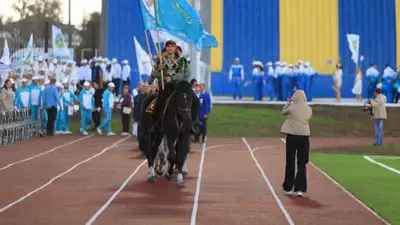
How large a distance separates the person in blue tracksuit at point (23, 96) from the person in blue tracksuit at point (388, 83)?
55.9 feet

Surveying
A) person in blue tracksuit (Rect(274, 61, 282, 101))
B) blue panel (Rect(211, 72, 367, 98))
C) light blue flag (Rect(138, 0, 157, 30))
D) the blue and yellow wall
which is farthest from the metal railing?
the blue and yellow wall

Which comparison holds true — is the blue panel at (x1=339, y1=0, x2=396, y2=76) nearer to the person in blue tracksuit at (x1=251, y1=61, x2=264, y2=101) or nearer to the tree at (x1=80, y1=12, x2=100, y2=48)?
the person in blue tracksuit at (x1=251, y1=61, x2=264, y2=101)

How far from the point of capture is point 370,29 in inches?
1826

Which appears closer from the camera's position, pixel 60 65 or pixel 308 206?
pixel 308 206

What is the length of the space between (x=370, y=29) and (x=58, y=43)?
19029mm

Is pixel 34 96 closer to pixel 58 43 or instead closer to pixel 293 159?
pixel 58 43

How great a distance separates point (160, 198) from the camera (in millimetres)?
12930

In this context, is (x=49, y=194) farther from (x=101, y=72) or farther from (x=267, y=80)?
(x=267, y=80)

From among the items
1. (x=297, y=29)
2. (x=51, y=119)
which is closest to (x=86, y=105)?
(x=51, y=119)

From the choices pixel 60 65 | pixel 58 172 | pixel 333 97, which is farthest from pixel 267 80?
pixel 58 172

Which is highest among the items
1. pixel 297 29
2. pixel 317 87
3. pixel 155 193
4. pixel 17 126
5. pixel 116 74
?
pixel 297 29

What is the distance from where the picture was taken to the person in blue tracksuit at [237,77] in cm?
3972

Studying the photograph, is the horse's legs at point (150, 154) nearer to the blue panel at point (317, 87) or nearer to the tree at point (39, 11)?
the blue panel at point (317, 87)

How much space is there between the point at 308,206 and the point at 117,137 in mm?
16756
